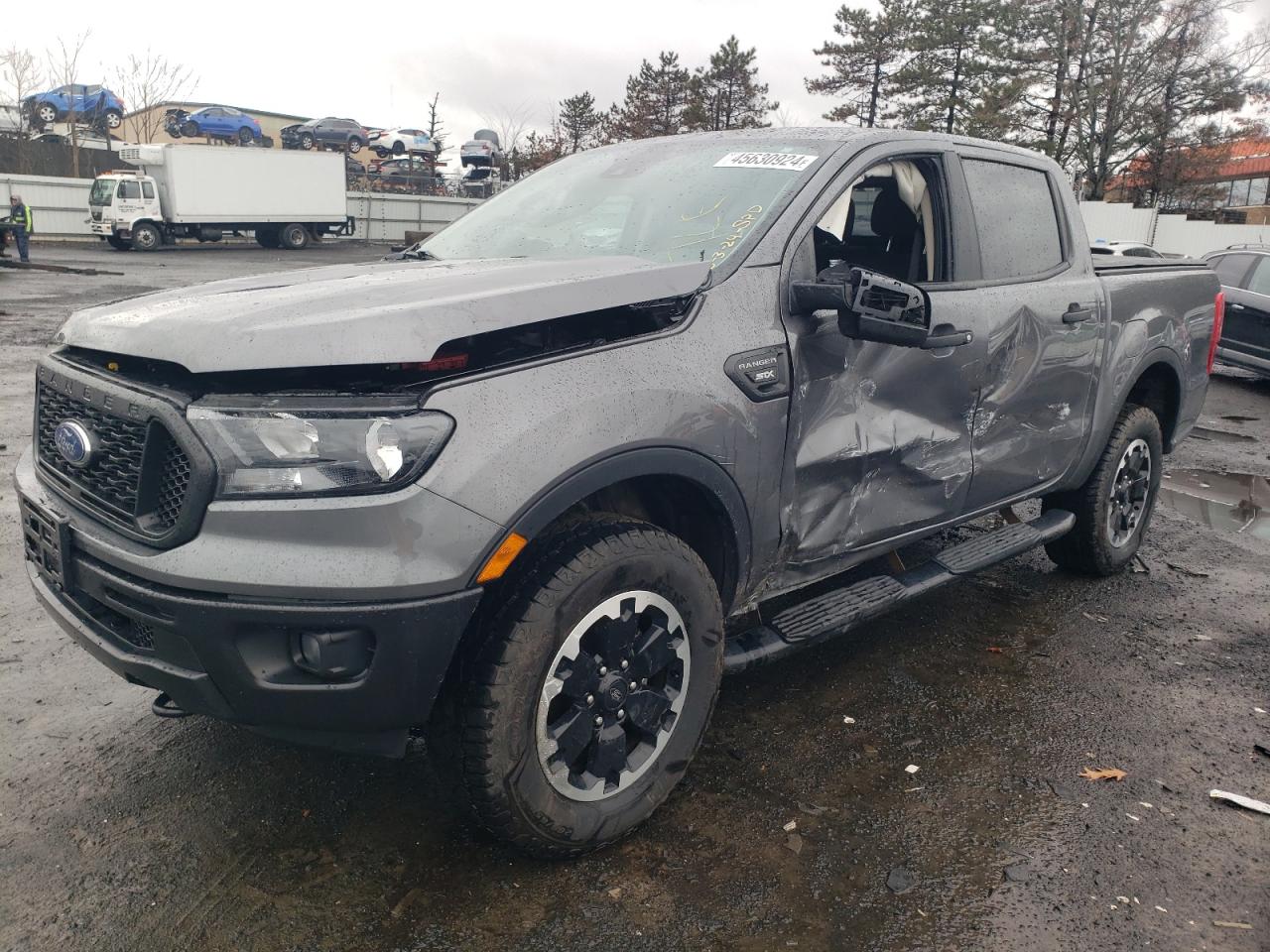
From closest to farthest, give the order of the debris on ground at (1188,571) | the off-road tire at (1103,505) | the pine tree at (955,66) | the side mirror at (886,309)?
1. the side mirror at (886,309)
2. the off-road tire at (1103,505)
3. the debris on ground at (1188,571)
4. the pine tree at (955,66)

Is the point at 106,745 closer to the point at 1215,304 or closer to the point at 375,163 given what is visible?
the point at 1215,304

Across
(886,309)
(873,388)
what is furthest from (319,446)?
(873,388)

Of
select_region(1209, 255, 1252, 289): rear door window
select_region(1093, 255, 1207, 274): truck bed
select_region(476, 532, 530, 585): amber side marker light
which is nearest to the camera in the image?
select_region(476, 532, 530, 585): amber side marker light

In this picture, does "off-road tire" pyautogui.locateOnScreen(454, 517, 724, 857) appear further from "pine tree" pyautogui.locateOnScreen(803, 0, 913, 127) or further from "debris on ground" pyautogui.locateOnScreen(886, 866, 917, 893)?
"pine tree" pyautogui.locateOnScreen(803, 0, 913, 127)

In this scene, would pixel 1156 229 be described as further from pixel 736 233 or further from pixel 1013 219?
pixel 736 233

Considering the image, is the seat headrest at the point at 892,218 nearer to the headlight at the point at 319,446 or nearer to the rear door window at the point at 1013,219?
the rear door window at the point at 1013,219

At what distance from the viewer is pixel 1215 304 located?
523 cm

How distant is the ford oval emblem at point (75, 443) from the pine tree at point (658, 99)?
4898 cm

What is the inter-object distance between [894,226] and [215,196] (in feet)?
107

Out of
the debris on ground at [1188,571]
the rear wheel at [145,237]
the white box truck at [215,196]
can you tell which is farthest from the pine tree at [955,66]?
the debris on ground at [1188,571]

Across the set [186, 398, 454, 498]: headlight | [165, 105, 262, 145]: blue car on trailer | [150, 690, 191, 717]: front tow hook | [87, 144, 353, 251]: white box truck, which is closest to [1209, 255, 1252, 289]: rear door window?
[186, 398, 454, 498]: headlight

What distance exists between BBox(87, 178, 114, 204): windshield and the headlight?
32623 mm

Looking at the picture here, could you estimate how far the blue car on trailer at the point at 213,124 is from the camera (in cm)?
4369

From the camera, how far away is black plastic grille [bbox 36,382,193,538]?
223cm
